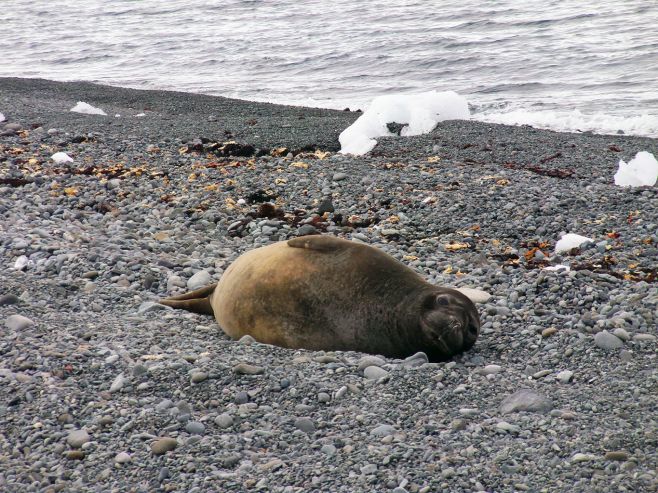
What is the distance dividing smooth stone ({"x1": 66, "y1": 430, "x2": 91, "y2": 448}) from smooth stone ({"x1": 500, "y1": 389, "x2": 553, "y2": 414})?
1929 millimetres

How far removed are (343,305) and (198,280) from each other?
1.69m

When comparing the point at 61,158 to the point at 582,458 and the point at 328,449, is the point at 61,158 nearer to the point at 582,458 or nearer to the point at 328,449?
the point at 328,449

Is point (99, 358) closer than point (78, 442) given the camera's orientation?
No

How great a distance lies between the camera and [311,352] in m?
4.71

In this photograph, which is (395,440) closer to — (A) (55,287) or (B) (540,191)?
(A) (55,287)

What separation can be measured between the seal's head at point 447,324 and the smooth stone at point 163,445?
1.66 m

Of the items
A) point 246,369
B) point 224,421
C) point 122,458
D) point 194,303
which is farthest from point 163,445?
point 194,303

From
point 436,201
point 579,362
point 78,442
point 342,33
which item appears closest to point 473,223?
point 436,201

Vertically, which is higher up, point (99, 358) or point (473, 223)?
point (99, 358)

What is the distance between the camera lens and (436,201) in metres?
7.75

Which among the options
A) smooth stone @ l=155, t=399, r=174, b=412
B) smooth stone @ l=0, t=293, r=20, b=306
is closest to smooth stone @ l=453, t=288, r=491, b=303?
smooth stone @ l=155, t=399, r=174, b=412

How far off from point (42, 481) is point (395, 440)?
58.3 inches

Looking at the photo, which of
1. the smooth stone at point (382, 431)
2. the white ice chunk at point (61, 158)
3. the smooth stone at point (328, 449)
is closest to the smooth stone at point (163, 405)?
the smooth stone at point (328, 449)

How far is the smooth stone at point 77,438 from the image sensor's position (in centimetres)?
353
